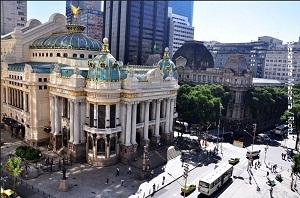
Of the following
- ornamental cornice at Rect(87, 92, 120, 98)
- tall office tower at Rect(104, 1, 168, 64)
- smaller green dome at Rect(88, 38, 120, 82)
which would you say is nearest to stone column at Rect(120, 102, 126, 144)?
ornamental cornice at Rect(87, 92, 120, 98)

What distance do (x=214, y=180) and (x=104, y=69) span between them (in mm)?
30458

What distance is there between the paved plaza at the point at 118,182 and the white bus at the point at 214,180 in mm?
1979

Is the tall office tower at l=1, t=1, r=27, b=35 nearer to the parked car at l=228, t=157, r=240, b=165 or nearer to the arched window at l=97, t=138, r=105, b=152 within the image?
the arched window at l=97, t=138, r=105, b=152

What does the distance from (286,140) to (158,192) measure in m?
57.4

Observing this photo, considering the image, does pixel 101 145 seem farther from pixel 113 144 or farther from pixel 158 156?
pixel 158 156

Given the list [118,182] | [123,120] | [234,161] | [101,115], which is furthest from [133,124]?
[234,161]

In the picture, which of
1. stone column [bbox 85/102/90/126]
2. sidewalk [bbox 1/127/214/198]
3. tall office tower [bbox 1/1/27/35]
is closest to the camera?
sidewalk [bbox 1/127/214/198]

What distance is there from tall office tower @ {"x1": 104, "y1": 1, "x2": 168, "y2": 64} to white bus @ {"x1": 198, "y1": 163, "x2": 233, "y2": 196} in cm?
13319

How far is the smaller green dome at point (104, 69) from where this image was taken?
59.6 m

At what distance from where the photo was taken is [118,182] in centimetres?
5509

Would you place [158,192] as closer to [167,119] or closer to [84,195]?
[84,195]

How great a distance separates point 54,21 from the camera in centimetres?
8856

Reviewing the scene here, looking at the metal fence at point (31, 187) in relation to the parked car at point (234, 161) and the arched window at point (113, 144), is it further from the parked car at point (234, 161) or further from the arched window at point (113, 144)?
the parked car at point (234, 161)

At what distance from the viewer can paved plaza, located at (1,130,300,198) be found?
50906mm
